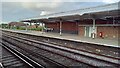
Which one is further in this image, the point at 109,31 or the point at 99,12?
the point at 109,31

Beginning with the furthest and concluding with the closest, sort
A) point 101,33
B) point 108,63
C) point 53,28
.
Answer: point 53,28
point 101,33
point 108,63

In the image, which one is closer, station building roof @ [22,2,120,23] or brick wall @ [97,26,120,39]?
station building roof @ [22,2,120,23]

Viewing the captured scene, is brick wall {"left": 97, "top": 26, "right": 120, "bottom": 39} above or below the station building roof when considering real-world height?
below

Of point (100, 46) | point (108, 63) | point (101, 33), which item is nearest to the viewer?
point (108, 63)

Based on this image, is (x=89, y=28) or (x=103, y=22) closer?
(x=103, y=22)

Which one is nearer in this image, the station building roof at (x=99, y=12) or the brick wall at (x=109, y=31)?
the station building roof at (x=99, y=12)

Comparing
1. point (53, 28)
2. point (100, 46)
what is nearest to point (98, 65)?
point (100, 46)

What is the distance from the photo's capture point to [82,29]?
3162 centimetres

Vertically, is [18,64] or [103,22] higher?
[103,22]

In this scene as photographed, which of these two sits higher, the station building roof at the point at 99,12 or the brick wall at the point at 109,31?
the station building roof at the point at 99,12

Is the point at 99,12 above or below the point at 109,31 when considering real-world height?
above

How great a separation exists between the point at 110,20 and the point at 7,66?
19794 millimetres

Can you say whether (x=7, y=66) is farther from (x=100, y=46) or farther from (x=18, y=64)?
(x=100, y=46)

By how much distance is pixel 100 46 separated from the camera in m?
16.0
